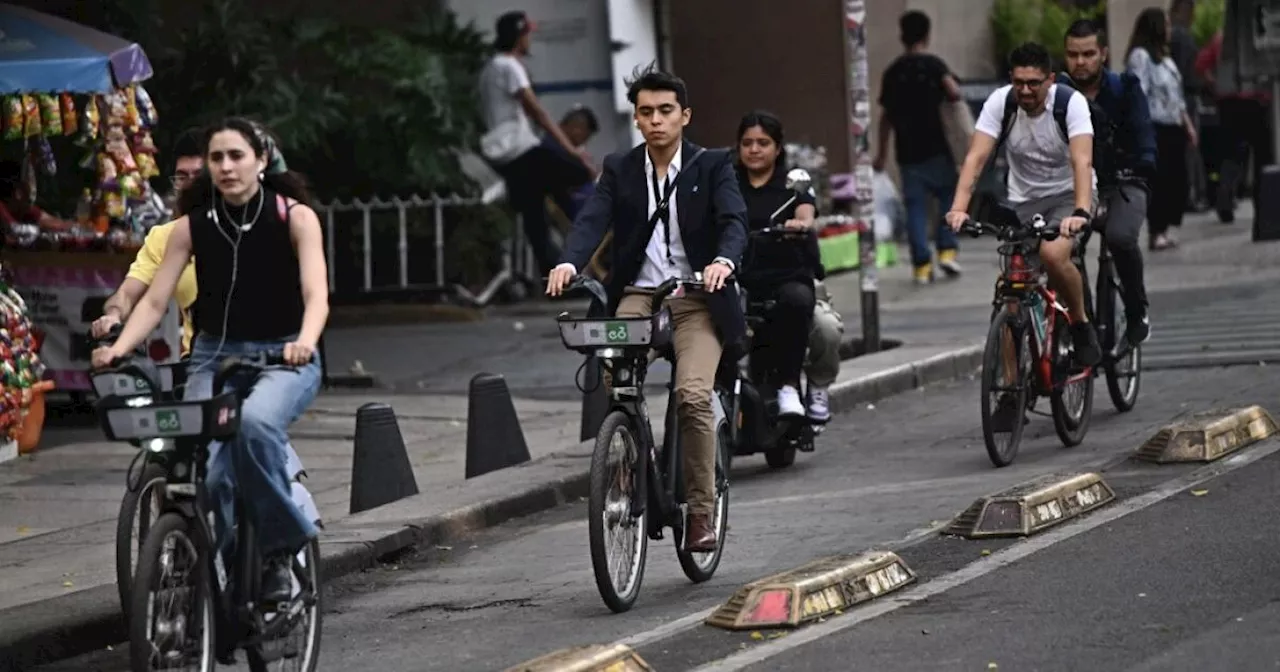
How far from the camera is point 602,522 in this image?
8.22 meters

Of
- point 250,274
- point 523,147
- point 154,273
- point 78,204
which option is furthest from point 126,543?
point 523,147

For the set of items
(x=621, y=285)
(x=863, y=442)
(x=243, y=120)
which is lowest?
(x=863, y=442)

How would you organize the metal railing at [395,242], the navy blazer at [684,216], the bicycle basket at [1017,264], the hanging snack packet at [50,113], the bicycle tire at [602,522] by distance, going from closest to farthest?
the bicycle tire at [602,522], the navy blazer at [684,216], the bicycle basket at [1017,264], the hanging snack packet at [50,113], the metal railing at [395,242]

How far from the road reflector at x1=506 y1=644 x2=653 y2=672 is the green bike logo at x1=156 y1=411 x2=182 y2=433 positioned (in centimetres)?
111

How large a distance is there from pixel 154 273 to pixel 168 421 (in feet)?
5.10

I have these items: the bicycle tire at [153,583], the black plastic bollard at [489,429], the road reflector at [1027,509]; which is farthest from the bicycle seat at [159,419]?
the black plastic bollard at [489,429]

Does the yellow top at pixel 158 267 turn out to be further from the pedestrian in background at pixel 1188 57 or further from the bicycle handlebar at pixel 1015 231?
the pedestrian in background at pixel 1188 57

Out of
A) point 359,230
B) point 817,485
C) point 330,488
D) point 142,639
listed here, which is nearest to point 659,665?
point 142,639

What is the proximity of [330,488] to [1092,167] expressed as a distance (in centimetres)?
382

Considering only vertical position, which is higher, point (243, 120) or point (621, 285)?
point (243, 120)

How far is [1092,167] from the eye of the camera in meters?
11.8

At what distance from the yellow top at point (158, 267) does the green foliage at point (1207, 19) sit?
76.3 feet

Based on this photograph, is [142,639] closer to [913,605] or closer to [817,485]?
[913,605]

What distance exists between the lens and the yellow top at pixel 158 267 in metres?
8.55
